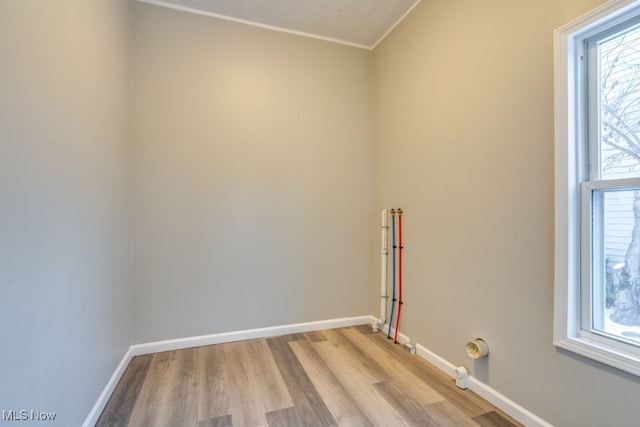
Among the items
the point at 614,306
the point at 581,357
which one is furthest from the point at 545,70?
the point at 581,357

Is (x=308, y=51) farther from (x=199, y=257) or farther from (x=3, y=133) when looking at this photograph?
(x=3, y=133)

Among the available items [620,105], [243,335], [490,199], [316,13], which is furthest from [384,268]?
[316,13]

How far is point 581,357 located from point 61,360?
2.27m

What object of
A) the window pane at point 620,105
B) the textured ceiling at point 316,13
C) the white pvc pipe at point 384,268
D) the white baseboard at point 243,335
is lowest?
the white baseboard at point 243,335

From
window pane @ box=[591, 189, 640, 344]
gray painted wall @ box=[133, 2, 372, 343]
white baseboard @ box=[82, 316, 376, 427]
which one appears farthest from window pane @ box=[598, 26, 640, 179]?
white baseboard @ box=[82, 316, 376, 427]

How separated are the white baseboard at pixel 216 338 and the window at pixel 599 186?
71.3 inches

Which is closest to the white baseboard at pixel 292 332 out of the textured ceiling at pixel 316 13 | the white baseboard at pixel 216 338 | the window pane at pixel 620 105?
the white baseboard at pixel 216 338

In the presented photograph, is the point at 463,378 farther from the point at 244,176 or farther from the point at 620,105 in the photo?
the point at 244,176

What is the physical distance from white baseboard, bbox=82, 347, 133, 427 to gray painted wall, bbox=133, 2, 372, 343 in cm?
23

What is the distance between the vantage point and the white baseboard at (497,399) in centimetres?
152

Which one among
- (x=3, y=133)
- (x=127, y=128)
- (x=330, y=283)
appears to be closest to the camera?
(x=3, y=133)

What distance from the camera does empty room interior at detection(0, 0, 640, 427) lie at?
117cm

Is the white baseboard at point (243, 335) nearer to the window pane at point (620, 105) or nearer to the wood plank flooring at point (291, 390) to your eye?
the wood plank flooring at point (291, 390)

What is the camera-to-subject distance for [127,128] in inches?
88.0
